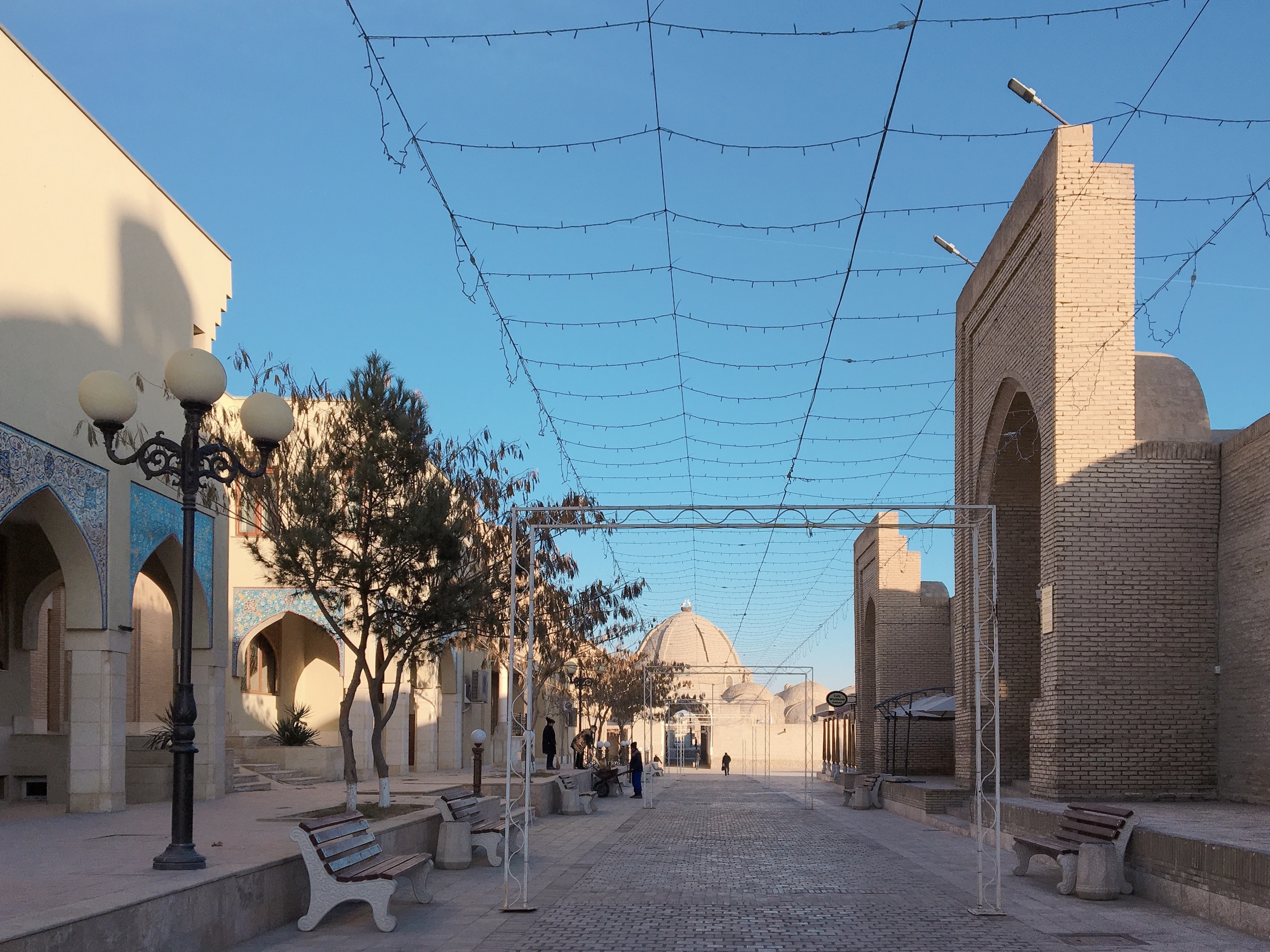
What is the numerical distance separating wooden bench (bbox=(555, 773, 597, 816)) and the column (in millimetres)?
9264

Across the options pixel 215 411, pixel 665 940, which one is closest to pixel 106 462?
pixel 215 411

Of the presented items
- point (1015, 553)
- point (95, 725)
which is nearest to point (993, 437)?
point (1015, 553)

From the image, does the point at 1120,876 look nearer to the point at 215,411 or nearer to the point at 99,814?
the point at 99,814

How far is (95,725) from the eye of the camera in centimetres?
Answer: 1538

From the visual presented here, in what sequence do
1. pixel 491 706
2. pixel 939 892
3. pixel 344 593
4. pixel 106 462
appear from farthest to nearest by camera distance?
A: pixel 491 706
pixel 106 462
pixel 344 593
pixel 939 892

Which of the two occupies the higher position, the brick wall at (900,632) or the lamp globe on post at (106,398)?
the lamp globe on post at (106,398)

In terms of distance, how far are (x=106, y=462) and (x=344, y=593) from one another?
12.4 ft

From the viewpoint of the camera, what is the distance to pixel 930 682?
3288 centimetres

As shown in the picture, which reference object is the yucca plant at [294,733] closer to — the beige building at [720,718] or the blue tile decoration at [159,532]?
the blue tile decoration at [159,532]

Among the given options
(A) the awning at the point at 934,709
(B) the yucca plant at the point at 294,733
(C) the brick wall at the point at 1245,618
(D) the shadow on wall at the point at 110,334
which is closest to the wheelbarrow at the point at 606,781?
(B) the yucca plant at the point at 294,733

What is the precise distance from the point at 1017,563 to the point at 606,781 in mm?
13617

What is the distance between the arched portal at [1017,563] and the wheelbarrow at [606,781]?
11747 mm

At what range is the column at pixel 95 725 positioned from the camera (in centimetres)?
1528

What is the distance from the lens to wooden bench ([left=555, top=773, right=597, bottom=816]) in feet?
76.5
